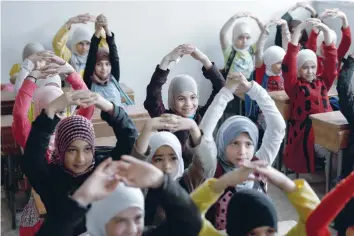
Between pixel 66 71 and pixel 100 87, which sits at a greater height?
pixel 66 71

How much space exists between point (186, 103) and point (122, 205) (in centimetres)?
161

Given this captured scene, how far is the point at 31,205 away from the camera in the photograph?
268cm

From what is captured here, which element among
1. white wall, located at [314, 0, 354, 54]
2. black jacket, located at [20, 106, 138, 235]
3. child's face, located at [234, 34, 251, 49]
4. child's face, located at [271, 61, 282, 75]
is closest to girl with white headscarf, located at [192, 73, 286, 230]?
black jacket, located at [20, 106, 138, 235]

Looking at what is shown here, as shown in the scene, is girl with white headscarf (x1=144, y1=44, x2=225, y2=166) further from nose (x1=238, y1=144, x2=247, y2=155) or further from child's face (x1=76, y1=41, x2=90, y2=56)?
child's face (x1=76, y1=41, x2=90, y2=56)

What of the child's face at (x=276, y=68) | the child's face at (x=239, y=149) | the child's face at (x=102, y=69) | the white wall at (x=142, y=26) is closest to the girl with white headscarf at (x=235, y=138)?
the child's face at (x=239, y=149)

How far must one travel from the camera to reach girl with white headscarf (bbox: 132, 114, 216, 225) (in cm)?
220

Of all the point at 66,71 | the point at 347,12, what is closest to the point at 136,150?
the point at 66,71

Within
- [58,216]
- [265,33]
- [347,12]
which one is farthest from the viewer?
[347,12]

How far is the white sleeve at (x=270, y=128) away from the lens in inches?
106

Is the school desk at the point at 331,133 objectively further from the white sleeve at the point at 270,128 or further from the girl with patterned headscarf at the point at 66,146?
the girl with patterned headscarf at the point at 66,146

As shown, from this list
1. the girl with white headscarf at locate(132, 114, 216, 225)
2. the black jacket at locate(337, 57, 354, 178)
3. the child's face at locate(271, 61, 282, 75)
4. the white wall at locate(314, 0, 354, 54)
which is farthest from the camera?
the white wall at locate(314, 0, 354, 54)

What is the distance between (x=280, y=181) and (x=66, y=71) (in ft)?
5.38

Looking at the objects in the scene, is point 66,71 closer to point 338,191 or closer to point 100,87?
point 100,87

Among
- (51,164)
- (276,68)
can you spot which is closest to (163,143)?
(51,164)
